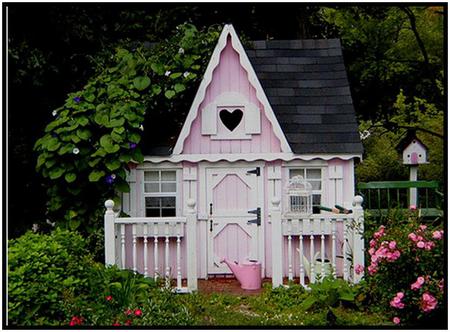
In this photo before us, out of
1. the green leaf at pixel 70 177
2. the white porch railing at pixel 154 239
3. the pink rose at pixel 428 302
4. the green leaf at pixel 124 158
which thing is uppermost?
the green leaf at pixel 124 158

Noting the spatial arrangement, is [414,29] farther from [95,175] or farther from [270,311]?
[95,175]

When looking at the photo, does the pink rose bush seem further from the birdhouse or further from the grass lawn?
the birdhouse

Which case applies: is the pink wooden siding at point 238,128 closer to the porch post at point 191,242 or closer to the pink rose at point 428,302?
the porch post at point 191,242

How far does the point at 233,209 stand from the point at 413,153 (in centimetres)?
258

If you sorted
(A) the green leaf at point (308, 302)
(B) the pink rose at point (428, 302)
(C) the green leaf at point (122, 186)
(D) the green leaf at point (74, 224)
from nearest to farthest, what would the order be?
1. (B) the pink rose at point (428, 302)
2. (A) the green leaf at point (308, 302)
3. (C) the green leaf at point (122, 186)
4. (D) the green leaf at point (74, 224)

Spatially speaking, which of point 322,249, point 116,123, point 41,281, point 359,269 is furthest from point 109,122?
point 359,269

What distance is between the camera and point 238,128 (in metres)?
8.95

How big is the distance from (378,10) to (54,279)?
19.9 ft

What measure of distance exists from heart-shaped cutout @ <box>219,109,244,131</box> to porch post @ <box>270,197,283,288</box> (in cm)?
135

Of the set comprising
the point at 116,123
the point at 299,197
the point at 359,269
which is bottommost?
the point at 359,269

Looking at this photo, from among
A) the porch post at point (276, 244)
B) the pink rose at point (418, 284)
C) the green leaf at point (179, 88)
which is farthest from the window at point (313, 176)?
the pink rose at point (418, 284)

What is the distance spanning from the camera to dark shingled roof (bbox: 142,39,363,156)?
893 centimetres

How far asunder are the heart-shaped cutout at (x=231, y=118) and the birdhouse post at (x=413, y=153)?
91.6 inches

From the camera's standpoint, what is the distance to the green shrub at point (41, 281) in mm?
6848
